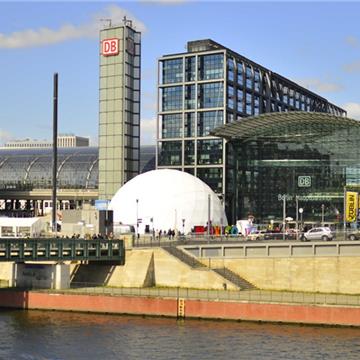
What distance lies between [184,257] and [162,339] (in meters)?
19.1

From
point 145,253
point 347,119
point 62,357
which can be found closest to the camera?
point 62,357

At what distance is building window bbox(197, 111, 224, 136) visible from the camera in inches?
5369

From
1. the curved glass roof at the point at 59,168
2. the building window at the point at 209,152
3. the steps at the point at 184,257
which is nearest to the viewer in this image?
the steps at the point at 184,257

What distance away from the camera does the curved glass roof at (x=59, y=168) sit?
587ft

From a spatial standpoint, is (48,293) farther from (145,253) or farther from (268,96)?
(268,96)

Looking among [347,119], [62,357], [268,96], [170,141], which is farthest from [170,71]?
[62,357]

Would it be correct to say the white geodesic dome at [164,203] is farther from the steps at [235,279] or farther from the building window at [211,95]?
the building window at [211,95]

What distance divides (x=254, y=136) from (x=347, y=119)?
61.2 feet

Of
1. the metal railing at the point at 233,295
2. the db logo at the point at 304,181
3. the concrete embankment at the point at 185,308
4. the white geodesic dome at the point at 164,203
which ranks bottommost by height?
the concrete embankment at the point at 185,308

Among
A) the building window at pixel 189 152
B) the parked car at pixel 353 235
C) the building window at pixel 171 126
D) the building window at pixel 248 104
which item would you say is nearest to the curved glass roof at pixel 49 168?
the building window at pixel 171 126

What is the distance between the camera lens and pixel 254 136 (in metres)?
120

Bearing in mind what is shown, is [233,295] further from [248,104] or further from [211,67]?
[248,104]

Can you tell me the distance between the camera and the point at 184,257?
6788 cm

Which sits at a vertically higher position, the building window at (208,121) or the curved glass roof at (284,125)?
the building window at (208,121)
